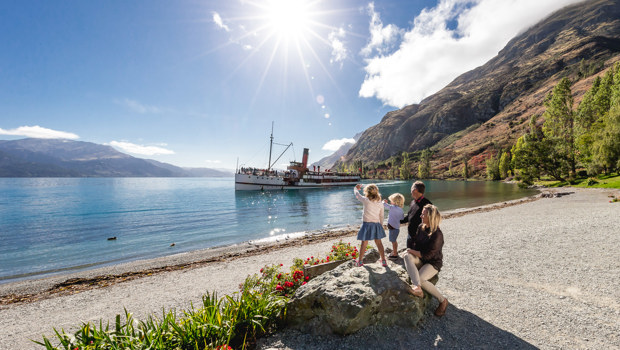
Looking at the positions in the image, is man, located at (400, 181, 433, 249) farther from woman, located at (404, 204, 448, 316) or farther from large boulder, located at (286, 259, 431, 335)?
large boulder, located at (286, 259, 431, 335)

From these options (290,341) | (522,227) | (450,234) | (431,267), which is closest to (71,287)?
(290,341)

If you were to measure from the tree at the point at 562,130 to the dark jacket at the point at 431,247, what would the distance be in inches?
2396

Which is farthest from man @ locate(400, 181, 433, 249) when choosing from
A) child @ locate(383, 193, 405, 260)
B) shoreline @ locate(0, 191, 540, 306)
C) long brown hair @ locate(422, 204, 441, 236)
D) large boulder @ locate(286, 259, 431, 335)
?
shoreline @ locate(0, 191, 540, 306)

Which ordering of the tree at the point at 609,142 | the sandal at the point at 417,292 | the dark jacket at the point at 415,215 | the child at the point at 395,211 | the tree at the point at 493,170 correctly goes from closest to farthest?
the sandal at the point at 417,292
the dark jacket at the point at 415,215
the child at the point at 395,211
the tree at the point at 609,142
the tree at the point at 493,170

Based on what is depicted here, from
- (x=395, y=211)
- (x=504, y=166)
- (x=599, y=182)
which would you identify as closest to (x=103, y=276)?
(x=395, y=211)

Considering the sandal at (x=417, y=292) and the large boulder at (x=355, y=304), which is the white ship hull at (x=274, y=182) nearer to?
the large boulder at (x=355, y=304)

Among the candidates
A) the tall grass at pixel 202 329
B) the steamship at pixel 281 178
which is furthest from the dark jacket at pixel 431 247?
the steamship at pixel 281 178

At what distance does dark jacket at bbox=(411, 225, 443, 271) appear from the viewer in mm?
5586

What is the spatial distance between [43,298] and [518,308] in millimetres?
18562

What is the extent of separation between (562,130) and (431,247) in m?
69.7

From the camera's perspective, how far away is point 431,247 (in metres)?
5.59

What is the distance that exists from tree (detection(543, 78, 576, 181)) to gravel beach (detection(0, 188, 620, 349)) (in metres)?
43.0

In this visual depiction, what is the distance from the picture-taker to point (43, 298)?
36.2 ft

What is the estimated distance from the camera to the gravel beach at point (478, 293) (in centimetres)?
503
